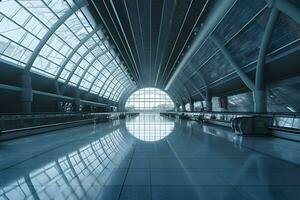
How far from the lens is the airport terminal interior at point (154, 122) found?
13.1 ft

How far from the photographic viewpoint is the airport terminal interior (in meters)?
4.01

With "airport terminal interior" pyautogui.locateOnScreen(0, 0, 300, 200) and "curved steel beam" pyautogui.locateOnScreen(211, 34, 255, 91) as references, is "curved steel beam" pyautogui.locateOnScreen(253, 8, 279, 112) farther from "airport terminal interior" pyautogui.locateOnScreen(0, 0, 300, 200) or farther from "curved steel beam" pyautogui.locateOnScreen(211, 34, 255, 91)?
"curved steel beam" pyautogui.locateOnScreen(211, 34, 255, 91)

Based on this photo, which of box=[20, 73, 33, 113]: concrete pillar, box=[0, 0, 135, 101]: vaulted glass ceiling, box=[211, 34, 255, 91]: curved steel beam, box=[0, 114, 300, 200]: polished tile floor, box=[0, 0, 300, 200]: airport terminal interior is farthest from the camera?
box=[20, 73, 33, 113]: concrete pillar

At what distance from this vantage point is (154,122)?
24734mm

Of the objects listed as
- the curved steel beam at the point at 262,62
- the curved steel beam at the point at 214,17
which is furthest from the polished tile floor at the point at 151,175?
the curved steel beam at the point at 262,62

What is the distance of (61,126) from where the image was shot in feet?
52.5

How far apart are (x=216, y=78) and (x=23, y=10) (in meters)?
25.7

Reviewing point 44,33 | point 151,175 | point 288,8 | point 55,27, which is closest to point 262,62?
point 288,8

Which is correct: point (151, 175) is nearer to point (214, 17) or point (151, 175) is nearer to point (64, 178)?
point (64, 178)

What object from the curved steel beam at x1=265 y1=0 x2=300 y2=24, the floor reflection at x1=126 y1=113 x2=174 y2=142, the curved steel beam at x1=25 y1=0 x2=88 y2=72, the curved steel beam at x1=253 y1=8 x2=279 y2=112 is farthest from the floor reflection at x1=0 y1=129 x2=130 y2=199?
the curved steel beam at x1=25 y1=0 x2=88 y2=72

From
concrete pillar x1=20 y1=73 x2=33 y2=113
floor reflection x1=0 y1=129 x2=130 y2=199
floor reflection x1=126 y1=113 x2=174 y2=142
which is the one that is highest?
concrete pillar x1=20 y1=73 x2=33 y2=113

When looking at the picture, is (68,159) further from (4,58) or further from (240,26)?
(4,58)

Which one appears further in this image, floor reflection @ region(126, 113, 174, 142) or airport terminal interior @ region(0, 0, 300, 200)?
floor reflection @ region(126, 113, 174, 142)

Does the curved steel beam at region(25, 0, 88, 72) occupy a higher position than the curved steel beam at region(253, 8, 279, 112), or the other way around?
the curved steel beam at region(25, 0, 88, 72)
